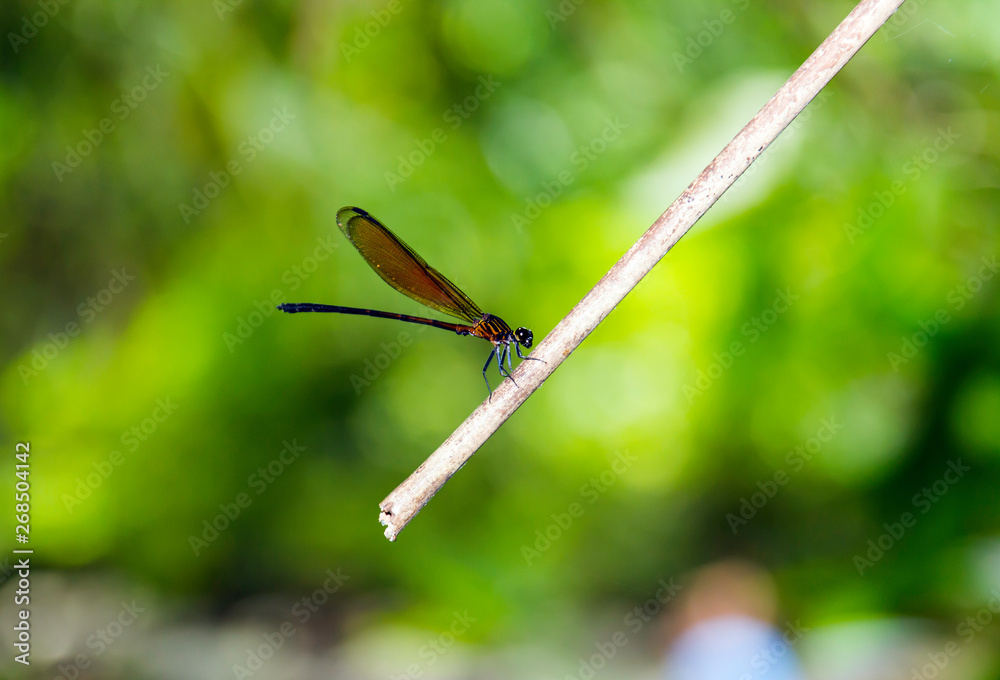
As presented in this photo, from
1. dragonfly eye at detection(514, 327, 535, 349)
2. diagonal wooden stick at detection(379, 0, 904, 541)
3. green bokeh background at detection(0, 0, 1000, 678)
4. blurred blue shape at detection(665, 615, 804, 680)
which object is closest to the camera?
diagonal wooden stick at detection(379, 0, 904, 541)

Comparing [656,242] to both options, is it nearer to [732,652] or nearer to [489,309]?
[489,309]

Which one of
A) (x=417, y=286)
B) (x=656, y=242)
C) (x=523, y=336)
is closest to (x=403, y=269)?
(x=417, y=286)

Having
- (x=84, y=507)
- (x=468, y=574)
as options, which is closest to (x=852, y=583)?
(x=468, y=574)

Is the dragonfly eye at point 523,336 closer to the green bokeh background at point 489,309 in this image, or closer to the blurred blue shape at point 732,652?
the green bokeh background at point 489,309

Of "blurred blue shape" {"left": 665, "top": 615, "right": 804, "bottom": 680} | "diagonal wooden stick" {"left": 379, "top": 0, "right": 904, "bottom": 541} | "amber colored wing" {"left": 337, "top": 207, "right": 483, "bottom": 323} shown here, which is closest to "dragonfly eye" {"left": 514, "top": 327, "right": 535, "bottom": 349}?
"amber colored wing" {"left": 337, "top": 207, "right": 483, "bottom": 323}

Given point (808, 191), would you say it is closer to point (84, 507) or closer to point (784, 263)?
point (784, 263)

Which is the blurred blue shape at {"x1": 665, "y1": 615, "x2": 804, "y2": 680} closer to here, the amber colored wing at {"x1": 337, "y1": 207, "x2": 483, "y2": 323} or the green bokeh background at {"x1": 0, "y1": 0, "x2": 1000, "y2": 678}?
the green bokeh background at {"x1": 0, "y1": 0, "x2": 1000, "y2": 678}

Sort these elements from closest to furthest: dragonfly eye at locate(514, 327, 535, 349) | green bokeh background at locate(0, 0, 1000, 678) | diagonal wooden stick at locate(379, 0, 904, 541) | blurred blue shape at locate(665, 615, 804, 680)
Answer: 1. diagonal wooden stick at locate(379, 0, 904, 541)
2. dragonfly eye at locate(514, 327, 535, 349)
3. blurred blue shape at locate(665, 615, 804, 680)
4. green bokeh background at locate(0, 0, 1000, 678)
